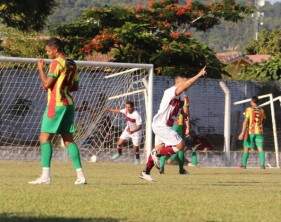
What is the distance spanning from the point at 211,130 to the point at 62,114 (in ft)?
49.8

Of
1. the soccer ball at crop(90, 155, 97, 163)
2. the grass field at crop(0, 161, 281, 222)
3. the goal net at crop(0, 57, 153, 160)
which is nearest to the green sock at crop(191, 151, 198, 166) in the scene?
the goal net at crop(0, 57, 153, 160)

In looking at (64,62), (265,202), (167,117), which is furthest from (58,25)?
(265,202)

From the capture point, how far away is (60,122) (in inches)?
461

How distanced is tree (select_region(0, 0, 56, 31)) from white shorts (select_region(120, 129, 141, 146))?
16.1 ft

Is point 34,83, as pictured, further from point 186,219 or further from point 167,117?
point 186,219

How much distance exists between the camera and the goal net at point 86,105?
23141 millimetres

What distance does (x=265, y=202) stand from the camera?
957 centimetres

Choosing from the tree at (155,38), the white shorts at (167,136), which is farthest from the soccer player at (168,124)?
the tree at (155,38)

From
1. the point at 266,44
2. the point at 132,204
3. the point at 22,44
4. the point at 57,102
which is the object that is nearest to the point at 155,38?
the point at 22,44

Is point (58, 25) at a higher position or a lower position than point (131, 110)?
higher

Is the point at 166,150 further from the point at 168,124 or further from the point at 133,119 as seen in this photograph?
the point at 133,119

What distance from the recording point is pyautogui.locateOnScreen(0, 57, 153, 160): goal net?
911 inches

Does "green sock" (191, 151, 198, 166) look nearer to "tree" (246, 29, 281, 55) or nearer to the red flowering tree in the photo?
the red flowering tree

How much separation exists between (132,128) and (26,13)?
529 centimetres
